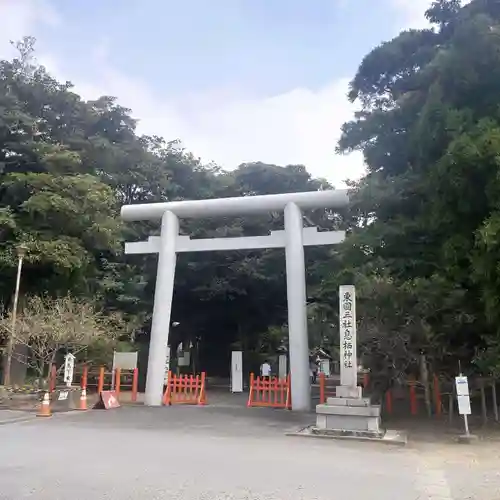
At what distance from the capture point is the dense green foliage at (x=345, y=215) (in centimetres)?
1175

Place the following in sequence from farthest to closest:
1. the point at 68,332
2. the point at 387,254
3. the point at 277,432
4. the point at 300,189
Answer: the point at 300,189
the point at 68,332
the point at 387,254
the point at 277,432

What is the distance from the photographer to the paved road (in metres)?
6.11

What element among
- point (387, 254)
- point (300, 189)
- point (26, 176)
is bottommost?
point (387, 254)

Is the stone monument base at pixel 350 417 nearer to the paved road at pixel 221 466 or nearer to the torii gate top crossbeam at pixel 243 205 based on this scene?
the paved road at pixel 221 466

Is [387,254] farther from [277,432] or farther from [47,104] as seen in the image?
[47,104]

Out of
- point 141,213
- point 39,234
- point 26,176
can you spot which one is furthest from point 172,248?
point 26,176

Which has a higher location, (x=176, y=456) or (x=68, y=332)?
(x=68, y=332)

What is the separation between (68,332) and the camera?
53.5ft

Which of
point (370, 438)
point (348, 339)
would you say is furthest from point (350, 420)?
point (348, 339)

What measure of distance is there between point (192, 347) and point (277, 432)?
818 inches

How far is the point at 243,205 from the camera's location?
1753cm

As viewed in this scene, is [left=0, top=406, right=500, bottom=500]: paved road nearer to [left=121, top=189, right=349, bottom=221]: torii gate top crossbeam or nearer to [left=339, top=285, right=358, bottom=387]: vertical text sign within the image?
[left=339, top=285, right=358, bottom=387]: vertical text sign

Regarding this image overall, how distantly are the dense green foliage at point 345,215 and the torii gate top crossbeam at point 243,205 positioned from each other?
112 centimetres

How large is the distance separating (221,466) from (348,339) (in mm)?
5012
